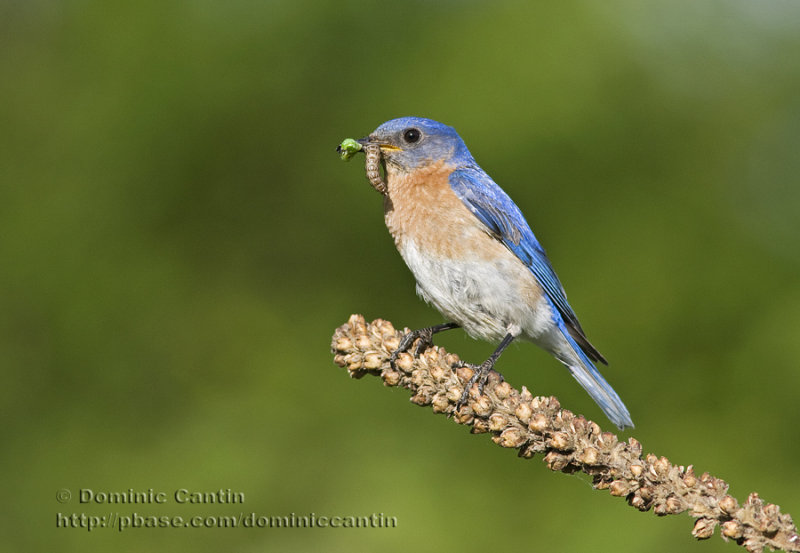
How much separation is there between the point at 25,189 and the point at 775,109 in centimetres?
521

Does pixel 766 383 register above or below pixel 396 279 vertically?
below

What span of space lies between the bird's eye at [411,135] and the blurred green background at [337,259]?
1408mm

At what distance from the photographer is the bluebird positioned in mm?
Answer: 3844

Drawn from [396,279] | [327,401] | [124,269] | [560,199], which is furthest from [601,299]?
[124,269]

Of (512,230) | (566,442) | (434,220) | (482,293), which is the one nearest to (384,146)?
(434,220)

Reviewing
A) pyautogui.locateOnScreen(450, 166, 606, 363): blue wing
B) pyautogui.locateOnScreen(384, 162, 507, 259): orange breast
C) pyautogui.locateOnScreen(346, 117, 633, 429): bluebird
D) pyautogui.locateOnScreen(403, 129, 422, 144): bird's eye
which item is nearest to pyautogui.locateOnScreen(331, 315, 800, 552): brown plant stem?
pyautogui.locateOnScreen(346, 117, 633, 429): bluebird

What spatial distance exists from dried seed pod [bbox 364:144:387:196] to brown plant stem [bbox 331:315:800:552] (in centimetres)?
132

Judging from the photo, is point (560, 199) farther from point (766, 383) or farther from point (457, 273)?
point (457, 273)

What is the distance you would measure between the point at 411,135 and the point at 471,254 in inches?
33.3

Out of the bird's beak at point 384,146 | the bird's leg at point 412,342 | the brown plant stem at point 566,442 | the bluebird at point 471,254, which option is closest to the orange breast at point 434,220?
the bluebird at point 471,254

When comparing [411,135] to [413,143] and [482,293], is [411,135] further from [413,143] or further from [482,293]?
[482,293]

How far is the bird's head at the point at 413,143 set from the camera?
14.0 feet

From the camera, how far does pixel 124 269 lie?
218 inches

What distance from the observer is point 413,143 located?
14.2ft
